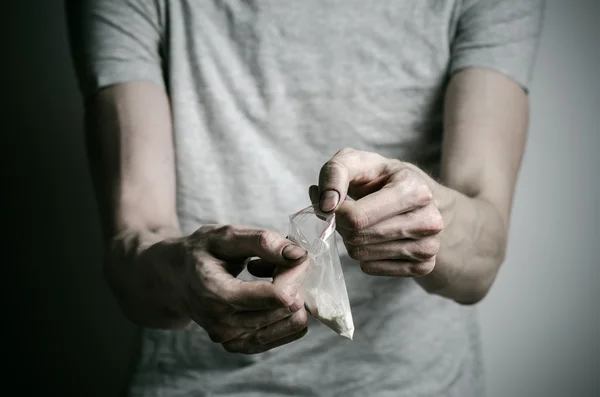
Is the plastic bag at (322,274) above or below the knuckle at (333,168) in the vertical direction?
below

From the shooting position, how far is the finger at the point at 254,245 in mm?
317

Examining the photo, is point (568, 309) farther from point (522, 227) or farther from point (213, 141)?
point (213, 141)

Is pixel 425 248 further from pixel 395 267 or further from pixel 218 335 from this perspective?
pixel 218 335

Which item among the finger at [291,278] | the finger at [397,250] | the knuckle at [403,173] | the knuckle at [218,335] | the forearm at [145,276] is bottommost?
the forearm at [145,276]

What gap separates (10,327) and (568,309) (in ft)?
2.79

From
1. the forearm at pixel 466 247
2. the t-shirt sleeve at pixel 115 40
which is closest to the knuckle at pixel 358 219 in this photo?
the forearm at pixel 466 247

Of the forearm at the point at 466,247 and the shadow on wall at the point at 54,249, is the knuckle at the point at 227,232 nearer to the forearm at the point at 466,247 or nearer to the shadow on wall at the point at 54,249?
→ the forearm at the point at 466,247

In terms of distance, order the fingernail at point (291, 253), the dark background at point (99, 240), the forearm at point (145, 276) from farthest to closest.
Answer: the dark background at point (99, 240), the forearm at point (145, 276), the fingernail at point (291, 253)

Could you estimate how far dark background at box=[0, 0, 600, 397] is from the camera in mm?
736

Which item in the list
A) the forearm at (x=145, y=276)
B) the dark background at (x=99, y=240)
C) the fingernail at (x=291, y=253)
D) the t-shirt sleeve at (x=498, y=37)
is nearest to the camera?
the fingernail at (x=291, y=253)

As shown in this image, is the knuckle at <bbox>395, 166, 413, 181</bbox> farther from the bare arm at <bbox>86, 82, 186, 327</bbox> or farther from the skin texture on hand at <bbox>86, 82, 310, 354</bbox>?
the bare arm at <bbox>86, 82, 186, 327</bbox>

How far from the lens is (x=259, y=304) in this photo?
1.07 feet

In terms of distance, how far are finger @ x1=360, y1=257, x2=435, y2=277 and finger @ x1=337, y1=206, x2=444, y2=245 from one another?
0.07ft

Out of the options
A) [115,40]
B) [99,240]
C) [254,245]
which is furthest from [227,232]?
[99,240]
